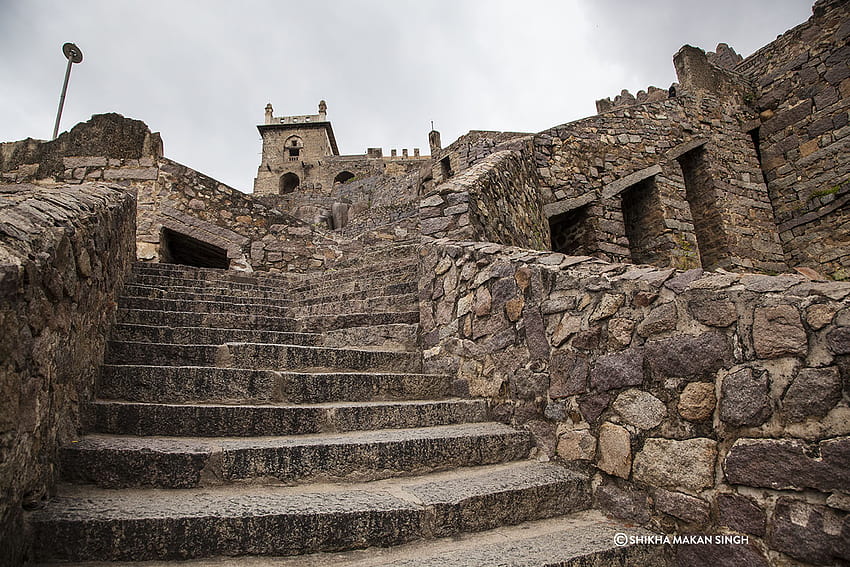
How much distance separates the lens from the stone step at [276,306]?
389cm

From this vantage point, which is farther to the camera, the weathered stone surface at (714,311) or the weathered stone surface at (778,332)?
the weathered stone surface at (714,311)

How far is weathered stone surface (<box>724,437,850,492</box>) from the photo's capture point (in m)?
1.60

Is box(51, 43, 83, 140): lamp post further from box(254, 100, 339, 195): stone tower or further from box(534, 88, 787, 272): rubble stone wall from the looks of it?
box(254, 100, 339, 195): stone tower

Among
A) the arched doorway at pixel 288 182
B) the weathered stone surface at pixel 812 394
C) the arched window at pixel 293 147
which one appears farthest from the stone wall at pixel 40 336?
the arched window at pixel 293 147

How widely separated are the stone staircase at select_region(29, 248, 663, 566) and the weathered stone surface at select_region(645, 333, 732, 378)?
76cm

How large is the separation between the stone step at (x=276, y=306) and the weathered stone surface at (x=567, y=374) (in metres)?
1.72

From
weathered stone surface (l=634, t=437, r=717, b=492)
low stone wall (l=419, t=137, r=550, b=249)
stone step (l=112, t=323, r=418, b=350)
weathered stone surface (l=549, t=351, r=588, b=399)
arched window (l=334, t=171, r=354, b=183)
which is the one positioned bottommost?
weathered stone surface (l=634, t=437, r=717, b=492)

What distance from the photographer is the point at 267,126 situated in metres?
35.5

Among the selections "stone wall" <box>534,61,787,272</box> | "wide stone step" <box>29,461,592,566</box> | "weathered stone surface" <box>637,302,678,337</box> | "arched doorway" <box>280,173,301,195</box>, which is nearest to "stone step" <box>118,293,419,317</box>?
"wide stone step" <box>29,461,592,566</box>

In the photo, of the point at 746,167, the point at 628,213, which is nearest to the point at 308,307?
the point at 628,213

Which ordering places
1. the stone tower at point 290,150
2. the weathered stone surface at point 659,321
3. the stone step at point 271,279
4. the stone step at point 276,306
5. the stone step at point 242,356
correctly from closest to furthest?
the weathered stone surface at point 659,321
the stone step at point 242,356
the stone step at point 276,306
the stone step at point 271,279
the stone tower at point 290,150

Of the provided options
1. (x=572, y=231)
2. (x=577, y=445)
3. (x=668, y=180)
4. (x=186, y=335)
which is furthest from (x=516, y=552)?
(x=668, y=180)

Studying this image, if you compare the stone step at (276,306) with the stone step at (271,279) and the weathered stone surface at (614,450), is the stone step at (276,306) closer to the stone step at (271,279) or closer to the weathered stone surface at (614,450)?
the stone step at (271,279)

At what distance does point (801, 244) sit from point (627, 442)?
8436 mm
